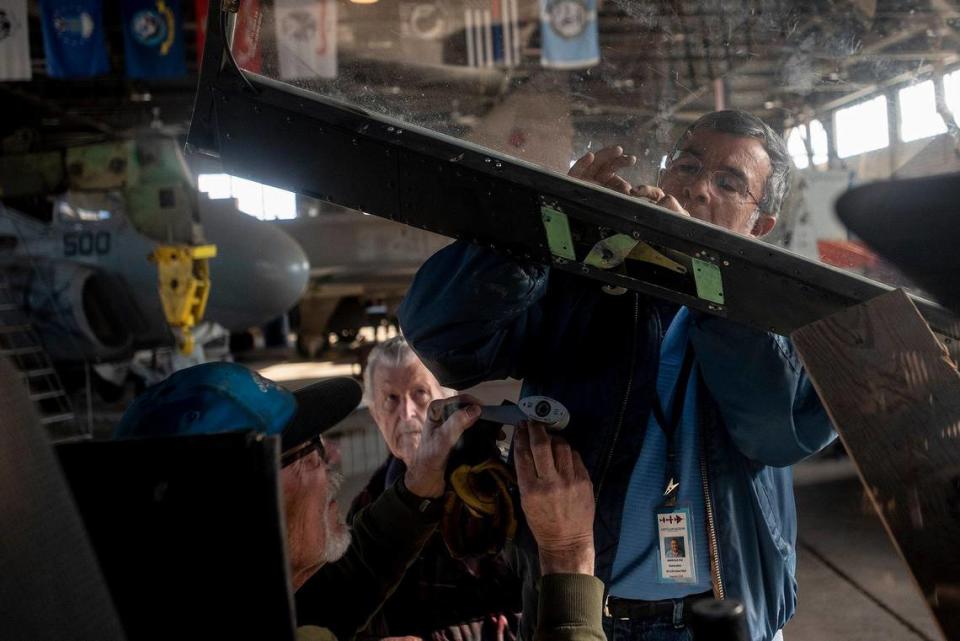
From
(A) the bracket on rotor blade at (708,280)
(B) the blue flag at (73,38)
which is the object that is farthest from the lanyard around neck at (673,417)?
(B) the blue flag at (73,38)

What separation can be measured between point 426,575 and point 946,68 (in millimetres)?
1584

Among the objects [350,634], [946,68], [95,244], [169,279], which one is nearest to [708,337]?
[946,68]

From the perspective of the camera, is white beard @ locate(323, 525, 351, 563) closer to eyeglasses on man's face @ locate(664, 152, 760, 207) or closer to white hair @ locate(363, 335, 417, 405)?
eyeglasses on man's face @ locate(664, 152, 760, 207)

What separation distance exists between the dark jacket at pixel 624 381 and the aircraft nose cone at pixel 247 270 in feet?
27.6

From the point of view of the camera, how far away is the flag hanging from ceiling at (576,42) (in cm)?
143

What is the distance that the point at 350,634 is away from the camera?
64.2 inches

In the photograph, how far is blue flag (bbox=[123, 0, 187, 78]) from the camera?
9.91 m

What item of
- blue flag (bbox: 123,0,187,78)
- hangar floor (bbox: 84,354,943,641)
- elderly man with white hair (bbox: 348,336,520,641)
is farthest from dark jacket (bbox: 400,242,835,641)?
blue flag (bbox: 123,0,187,78)

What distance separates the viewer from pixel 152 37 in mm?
10008

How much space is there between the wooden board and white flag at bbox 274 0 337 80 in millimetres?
717

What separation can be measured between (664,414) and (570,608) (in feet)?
1.23

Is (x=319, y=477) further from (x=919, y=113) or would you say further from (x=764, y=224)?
(x=919, y=113)

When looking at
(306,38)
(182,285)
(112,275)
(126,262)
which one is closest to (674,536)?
(306,38)

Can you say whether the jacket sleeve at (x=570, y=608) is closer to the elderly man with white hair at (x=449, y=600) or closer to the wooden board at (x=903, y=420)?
the wooden board at (x=903, y=420)
